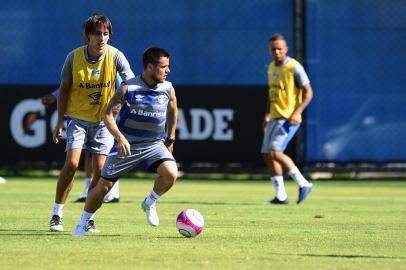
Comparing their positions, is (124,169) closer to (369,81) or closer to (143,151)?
(143,151)

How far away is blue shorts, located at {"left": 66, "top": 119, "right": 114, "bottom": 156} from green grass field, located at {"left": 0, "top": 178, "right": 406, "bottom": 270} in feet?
2.67

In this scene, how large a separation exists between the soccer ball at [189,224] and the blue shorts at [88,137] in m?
1.45

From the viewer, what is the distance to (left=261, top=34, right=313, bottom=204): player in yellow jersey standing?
54.4 ft

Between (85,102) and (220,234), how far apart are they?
→ 6.35 feet

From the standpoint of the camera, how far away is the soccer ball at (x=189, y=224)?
10922 millimetres

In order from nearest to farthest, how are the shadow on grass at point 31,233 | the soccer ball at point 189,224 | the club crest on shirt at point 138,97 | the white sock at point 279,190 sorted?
the club crest on shirt at point 138,97
the soccer ball at point 189,224
the shadow on grass at point 31,233
the white sock at point 279,190

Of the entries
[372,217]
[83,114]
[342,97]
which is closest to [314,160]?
[342,97]

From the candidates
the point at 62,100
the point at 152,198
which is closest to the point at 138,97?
the point at 152,198

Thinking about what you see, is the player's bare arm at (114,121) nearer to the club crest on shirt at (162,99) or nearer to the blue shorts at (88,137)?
the club crest on shirt at (162,99)

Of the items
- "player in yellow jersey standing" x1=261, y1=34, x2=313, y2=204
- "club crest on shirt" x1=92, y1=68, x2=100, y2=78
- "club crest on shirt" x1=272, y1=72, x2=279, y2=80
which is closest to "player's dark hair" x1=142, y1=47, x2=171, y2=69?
"club crest on shirt" x1=92, y1=68, x2=100, y2=78

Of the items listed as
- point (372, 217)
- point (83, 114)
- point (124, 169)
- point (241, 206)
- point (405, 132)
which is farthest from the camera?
point (405, 132)

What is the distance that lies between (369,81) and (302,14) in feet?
5.73

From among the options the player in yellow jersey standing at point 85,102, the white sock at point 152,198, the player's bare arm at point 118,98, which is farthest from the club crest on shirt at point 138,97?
the white sock at point 152,198

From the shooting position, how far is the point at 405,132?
21.7 m
